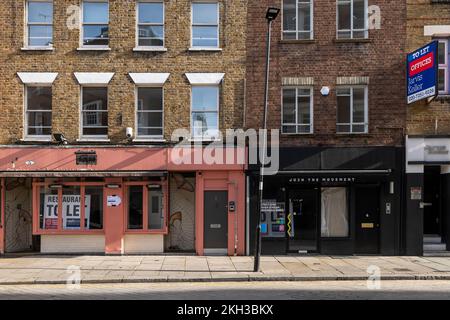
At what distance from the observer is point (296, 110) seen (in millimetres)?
16109

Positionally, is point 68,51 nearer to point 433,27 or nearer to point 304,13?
point 304,13

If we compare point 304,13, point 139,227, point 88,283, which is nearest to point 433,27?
point 304,13

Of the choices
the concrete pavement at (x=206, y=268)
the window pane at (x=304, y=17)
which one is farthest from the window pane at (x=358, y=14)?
the concrete pavement at (x=206, y=268)

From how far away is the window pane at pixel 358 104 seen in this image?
632 inches

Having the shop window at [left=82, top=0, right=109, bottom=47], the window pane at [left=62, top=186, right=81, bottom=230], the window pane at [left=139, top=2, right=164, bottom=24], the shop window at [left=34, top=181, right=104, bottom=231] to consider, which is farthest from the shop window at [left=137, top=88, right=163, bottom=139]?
the window pane at [left=62, top=186, right=81, bottom=230]

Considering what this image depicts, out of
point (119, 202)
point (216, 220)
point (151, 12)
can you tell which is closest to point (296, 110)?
point (216, 220)

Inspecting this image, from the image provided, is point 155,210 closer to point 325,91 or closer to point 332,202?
point 332,202

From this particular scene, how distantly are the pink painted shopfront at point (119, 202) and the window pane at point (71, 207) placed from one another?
33 mm

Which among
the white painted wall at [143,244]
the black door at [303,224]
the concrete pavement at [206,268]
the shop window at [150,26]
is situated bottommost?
the concrete pavement at [206,268]

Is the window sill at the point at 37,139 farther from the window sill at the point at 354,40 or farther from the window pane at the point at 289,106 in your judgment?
the window sill at the point at 354,40

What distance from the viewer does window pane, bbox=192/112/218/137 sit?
16.0 metres

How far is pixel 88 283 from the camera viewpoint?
1162 cm

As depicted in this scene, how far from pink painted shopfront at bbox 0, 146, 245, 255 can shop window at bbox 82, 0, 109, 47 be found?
377 cm

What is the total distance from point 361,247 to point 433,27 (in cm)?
785
